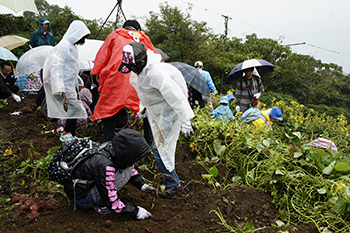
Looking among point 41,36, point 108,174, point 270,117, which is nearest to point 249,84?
point 270,117

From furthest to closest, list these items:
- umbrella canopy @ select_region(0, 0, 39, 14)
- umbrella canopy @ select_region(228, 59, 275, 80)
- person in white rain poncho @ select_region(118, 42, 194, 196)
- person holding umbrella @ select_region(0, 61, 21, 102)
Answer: person holding umbrella @ select_region(0, 61, 21, 102), umbrella canopy @ select_region(228, 59, 275, 80), umbrella canopy @ select_region(0, 0, 39, 14), person in white rain poncho @ select_region(118, 42, 194, 196)

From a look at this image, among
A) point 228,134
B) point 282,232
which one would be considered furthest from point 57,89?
A: point 282,232

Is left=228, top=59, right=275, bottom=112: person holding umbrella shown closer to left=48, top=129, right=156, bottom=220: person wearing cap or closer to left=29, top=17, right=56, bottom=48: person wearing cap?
left=48, top=129, right=156, bottom=220: person wearing cap

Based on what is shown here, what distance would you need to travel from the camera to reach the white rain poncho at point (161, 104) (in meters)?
2.10

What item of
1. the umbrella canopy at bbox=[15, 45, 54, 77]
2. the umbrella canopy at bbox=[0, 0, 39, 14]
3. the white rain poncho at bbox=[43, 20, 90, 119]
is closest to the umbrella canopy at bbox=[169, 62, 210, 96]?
the white rain poncho at bbox=[43, 20, 90, 119]

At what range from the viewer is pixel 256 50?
11.5 m

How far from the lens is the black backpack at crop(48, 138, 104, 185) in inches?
74.1

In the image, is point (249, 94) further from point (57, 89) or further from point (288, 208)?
point (57, 89)

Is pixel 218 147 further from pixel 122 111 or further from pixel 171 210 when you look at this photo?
pixel 122 111

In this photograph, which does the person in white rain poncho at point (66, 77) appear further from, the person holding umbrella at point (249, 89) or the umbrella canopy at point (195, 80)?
the person holding umbrella at point (249, 89)

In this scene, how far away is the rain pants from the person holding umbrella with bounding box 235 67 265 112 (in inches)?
104

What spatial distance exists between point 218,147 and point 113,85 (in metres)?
1.52

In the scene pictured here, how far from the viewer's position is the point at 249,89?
4676 millimetres

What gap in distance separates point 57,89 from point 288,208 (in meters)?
2.89
